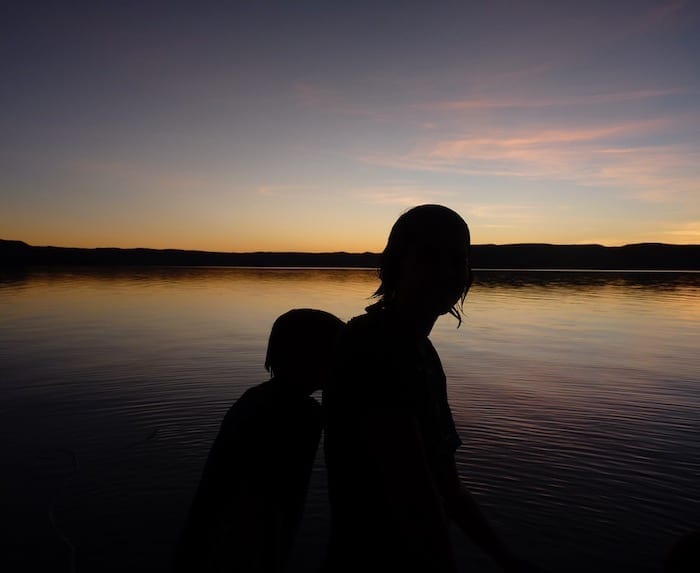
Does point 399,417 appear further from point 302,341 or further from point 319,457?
point 319,457

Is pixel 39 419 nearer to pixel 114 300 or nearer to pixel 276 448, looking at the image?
pixel 276 448

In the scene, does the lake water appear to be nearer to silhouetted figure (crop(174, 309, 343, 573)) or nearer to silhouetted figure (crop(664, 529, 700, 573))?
silhouetted figure (crop(174, 309, 343, 573))

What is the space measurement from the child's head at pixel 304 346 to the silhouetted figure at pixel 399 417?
0.42 meters

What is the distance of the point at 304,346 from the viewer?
2.30 metres

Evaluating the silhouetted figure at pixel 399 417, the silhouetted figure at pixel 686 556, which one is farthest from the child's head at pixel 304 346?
the silhouetted figure at pixel 686 556

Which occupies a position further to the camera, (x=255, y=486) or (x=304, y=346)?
(x=304, y=346)

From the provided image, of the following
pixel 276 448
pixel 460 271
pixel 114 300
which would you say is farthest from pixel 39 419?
pixel 114 300

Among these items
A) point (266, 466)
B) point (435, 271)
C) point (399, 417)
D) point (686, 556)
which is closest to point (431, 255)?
point (435, 271)

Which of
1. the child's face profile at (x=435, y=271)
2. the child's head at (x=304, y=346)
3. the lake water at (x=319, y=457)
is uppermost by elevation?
the child's face profile at (x=435, y=271)

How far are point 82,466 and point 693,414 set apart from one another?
35.2ft

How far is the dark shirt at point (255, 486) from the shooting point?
1.96 metres

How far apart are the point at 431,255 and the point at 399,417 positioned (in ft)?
1.78

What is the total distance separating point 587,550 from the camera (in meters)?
5.88

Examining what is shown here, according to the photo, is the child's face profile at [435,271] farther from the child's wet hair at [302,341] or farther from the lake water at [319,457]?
the lake water at [319,457]
